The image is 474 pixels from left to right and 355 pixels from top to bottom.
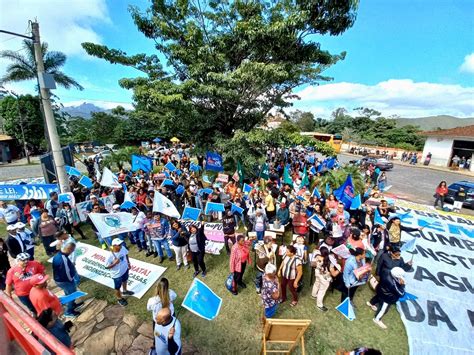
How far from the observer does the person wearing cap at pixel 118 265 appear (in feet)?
17.1

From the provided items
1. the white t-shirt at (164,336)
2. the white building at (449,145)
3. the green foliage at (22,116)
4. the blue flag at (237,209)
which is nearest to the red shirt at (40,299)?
the white t-shirt at (164,336)

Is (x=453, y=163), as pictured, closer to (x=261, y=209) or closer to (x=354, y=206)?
(x=354, y=206)

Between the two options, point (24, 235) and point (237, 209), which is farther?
point (237, 209)

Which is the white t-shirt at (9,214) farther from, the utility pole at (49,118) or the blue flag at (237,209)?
the blue flag at (237,209)

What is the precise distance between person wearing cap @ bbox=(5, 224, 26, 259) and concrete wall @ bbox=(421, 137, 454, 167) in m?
41.4

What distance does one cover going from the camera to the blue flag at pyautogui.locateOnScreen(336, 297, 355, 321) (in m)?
5.45

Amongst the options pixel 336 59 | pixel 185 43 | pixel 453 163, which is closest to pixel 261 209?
pixel 185 43

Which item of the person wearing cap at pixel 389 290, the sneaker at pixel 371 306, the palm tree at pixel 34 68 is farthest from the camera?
the palm tree at pixel 34 68

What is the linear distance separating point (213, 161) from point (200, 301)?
8.24m

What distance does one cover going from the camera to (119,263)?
5359mm

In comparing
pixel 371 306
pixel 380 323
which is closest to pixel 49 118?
pixel 371 306

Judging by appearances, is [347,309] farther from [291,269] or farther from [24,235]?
[24,235]

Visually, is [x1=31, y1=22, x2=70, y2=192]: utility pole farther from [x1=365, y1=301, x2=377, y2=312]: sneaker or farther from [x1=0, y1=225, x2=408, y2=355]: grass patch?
[x1=365, y1=301, x2=377, y2=312]: sneaker

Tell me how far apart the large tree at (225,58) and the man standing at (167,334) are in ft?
28.8
